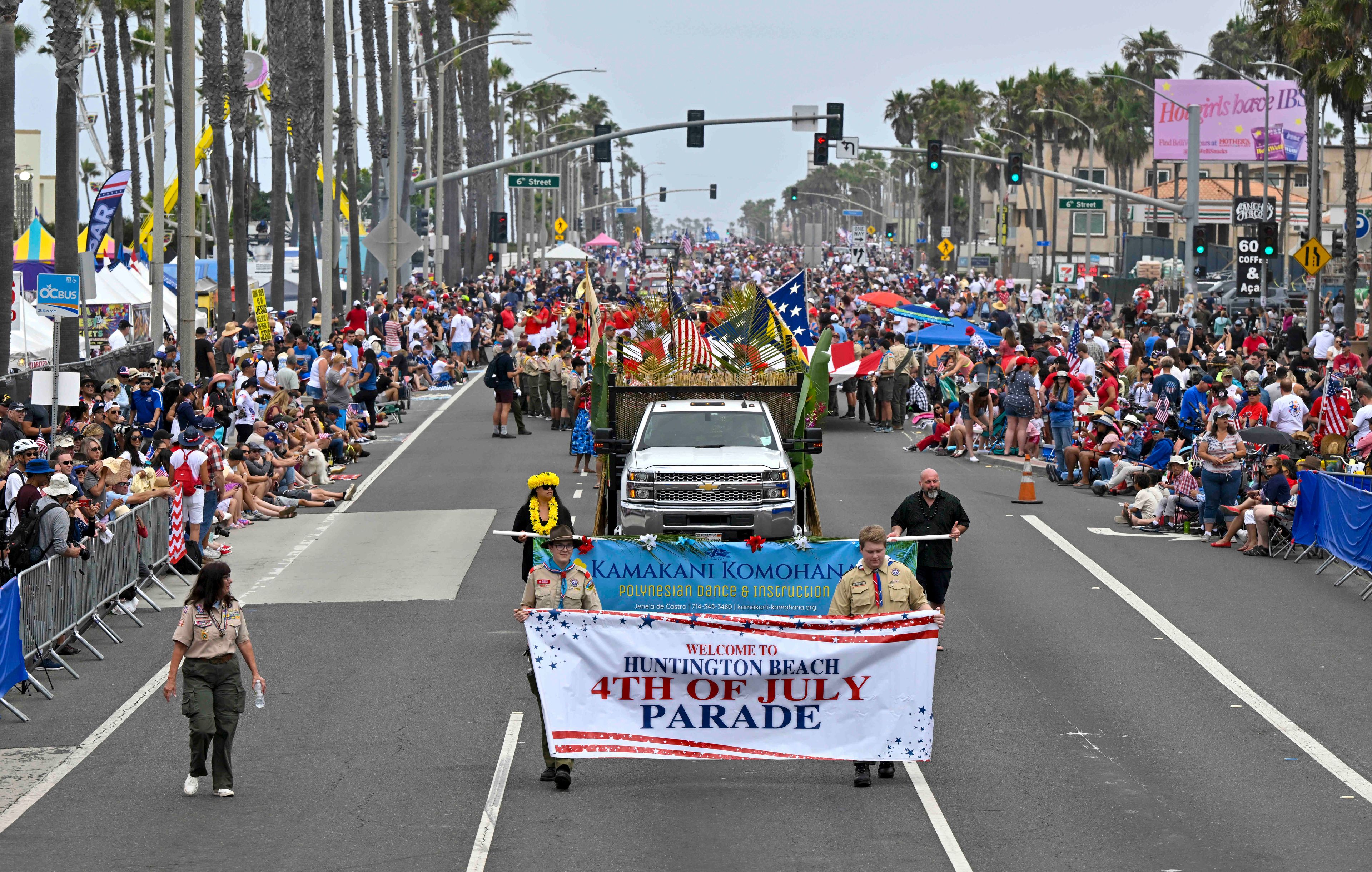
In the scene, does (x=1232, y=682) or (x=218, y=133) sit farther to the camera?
(x=218, y=133)

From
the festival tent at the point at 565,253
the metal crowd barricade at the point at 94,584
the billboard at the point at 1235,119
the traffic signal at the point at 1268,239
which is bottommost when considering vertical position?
the metal crowd barricade at the point at 94,584

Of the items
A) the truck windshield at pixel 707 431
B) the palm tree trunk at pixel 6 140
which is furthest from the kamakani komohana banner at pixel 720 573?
the palm tree trunk at pixel 6 140

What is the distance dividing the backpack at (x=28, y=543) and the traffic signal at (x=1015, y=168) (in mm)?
35191

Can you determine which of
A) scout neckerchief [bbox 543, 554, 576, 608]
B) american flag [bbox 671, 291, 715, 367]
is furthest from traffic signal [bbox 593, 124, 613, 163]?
scout neckerchief [bbox 543, 554, 576, 608]

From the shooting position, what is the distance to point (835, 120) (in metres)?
44.1

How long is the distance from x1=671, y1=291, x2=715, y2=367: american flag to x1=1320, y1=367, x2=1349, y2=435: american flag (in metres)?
8.59

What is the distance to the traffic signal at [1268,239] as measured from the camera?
3897 centimetres

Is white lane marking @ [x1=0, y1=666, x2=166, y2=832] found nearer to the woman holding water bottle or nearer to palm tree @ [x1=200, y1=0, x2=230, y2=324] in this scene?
the woman holding water bottle

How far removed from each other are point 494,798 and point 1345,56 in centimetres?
3789

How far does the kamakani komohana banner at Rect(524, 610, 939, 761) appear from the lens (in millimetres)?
11477

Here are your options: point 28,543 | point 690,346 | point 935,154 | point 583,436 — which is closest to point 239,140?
point 935,154

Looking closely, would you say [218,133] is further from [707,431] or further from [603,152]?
[707,431]

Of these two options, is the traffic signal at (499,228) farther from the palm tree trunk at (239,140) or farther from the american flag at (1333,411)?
the american flag at (1333,411)

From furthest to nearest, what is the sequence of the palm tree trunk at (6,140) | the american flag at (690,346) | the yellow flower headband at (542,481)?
the palm tree trunk at (6,140) → the american flag at (690,346) → the yellow flower headband at (542,481)
